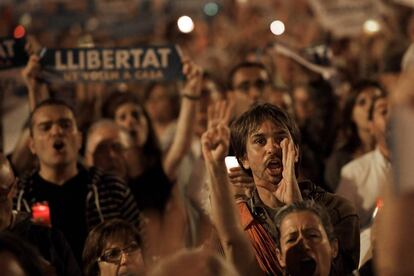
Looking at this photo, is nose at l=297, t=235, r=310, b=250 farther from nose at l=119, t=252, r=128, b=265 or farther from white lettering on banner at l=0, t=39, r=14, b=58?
white lettering on banner at l=0, t=39, r=14, b=58

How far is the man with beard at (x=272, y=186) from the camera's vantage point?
4.51m

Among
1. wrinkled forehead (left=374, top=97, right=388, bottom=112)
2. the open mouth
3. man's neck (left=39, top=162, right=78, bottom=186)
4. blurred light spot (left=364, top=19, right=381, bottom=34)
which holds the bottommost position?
man's neck (left=39, top=162, right=78, bottom=186)

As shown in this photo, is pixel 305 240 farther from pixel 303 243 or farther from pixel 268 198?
pixel 268 198

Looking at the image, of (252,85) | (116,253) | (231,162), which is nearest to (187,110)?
(252,85)

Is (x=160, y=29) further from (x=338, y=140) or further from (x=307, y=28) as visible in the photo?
(x=338, y=140)

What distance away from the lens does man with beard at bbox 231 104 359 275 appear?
4508 mm

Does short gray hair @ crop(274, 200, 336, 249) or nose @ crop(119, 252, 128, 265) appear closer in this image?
short gray hair @ crop(274, 200, 336, 249)

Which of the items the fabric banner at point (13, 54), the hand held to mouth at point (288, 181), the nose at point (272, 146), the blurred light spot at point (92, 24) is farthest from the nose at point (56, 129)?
the blurred light spot at point (92, 24)

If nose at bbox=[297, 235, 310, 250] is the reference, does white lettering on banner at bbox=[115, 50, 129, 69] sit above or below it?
above

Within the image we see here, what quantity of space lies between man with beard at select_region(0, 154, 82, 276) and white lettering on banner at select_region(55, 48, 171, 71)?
7.78 feet

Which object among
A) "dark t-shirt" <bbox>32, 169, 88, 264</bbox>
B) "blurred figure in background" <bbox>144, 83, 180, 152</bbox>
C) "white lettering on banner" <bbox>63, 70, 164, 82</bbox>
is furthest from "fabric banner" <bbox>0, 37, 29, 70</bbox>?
"blurred figure in background" <bbox>144, 83, 180, 152</bbox>

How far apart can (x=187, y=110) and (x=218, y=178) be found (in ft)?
10.2

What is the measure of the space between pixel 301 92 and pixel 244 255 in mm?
5466

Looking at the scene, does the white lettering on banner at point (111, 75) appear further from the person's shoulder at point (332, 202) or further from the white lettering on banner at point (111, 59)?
the person's shoulder at point (332, 202)
